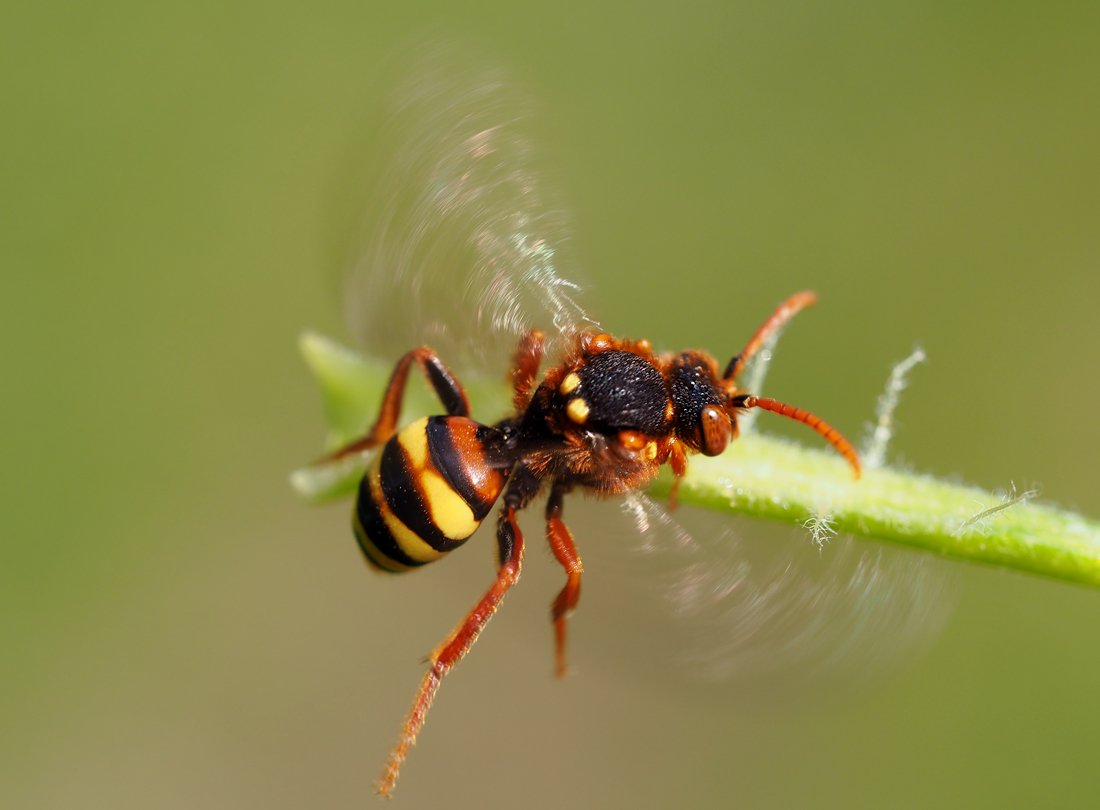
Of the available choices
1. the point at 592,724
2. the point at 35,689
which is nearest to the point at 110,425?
the point at 35,689

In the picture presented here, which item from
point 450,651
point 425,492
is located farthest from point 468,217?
point 450,651

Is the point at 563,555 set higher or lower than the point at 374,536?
higher

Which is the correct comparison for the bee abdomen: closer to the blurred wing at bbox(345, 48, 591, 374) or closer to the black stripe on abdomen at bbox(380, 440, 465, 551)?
the black stripe on abdomen at bbox(380, 440, 465, 551)

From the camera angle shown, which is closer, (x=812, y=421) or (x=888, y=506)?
(x=888, y=506)

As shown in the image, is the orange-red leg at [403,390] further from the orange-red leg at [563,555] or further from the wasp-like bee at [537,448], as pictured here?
the orange-red leg at [563,555]

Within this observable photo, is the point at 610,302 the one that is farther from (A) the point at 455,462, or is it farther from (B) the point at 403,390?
(A) the point at 455,462
